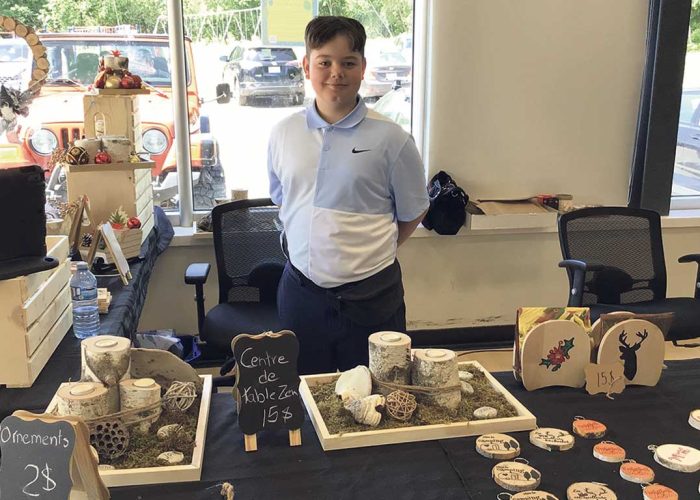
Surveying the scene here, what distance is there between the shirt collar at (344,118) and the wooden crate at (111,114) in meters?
1.07

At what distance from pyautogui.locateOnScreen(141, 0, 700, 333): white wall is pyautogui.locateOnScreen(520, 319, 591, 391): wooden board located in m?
1.96

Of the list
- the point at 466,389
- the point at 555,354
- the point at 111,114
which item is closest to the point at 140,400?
the point at 466,389

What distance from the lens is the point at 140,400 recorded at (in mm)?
1292

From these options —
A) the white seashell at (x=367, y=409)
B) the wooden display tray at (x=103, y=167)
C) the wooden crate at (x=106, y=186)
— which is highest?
the wooden display tray at (x=103, y=167)

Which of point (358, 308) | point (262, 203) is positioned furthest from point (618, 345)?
point (262, 203)

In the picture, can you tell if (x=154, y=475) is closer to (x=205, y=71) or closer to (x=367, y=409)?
(x=367, y=409)

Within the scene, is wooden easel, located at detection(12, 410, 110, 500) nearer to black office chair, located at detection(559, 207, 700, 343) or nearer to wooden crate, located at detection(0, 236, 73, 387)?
wooden crate, located at detection(0, 236, 73, 387)

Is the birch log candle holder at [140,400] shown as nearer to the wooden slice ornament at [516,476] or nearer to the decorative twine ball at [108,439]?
the decorative twine ball at [108,439]

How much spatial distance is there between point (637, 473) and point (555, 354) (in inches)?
14.6

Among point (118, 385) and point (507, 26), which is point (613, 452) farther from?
point (507, 26)

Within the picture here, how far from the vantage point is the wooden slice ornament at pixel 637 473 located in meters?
1.20

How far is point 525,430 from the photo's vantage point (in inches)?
54.0

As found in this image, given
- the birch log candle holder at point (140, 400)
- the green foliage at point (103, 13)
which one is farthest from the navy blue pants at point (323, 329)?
the green foliage at point (103, 13)

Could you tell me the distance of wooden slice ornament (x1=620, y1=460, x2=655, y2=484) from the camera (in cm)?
120
